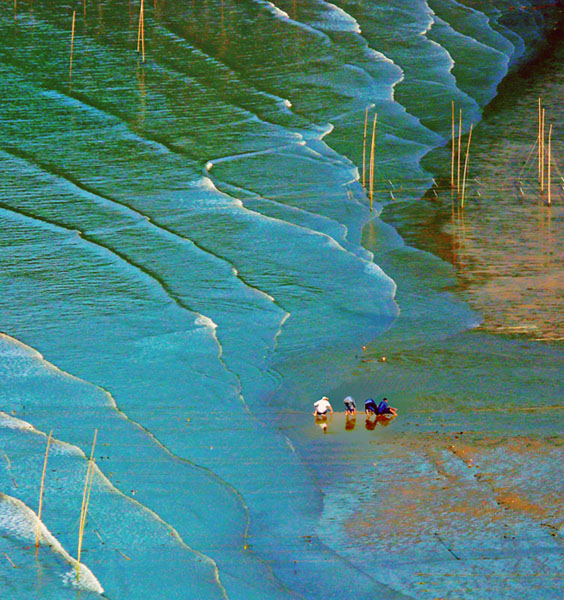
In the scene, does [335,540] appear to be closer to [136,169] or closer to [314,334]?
[314,334]

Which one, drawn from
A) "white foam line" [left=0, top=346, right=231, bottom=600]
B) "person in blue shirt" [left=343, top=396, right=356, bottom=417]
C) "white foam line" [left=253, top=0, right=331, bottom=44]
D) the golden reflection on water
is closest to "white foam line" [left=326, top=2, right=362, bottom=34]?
"white foam line" [left=253, top=0, right=331, bottom=44]

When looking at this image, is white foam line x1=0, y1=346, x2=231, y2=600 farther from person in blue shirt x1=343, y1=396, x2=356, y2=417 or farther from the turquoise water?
person in blue shirt x1=343, y1=396, x2=356, y2=417

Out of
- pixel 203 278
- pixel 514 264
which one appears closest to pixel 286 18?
pixel 514 264

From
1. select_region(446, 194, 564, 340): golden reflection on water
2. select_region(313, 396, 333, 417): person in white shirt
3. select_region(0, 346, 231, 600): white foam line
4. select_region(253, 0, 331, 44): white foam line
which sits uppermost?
select_region(253, 0, 331, 44): white foam line

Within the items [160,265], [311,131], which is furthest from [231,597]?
[311,131]

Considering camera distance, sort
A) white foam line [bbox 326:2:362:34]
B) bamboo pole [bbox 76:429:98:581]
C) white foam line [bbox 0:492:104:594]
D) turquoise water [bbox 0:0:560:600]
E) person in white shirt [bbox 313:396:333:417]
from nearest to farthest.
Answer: white foam line [bbox 0:492:104:594]
bamboo pole [bbox 76:429:98:581]
turquoise water [bbox 0:0:560:600]
person in white shirt [bbox 313:396:333:417]
white foam line [bbox 326:2:362:34]

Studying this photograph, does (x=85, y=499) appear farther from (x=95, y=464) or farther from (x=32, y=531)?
(x=95, y=464)
